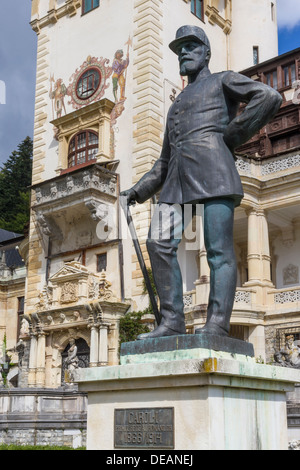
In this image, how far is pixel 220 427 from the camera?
450 centimetres

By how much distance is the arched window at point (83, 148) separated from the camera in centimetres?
2895

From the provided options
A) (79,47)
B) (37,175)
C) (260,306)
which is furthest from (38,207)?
(260,306)

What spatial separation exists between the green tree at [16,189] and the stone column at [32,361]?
84.7 feet

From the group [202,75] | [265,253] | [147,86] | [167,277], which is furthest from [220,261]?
[147,86]

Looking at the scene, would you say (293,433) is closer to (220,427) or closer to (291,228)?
(220,427)

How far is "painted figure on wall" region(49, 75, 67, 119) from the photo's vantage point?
3097 centimetres

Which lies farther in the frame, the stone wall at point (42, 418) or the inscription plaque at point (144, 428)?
the stone wall at point (42, 418)

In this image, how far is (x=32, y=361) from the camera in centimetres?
2789

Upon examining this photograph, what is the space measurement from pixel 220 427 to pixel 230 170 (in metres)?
2.20

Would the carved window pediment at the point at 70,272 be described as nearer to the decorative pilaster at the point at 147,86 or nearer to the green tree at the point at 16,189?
the decorative pilaster at the point at 147,86

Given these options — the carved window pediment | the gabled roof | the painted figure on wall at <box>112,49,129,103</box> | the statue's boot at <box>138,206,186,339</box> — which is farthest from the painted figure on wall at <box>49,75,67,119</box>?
the statue's boot at <box>138,206,186,339</box>

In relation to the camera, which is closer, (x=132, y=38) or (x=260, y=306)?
(x=260, y=306)

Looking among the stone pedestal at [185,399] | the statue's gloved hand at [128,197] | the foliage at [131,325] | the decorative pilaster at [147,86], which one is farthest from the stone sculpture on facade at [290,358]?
the stone pedestal at [185,399]
